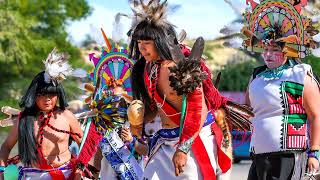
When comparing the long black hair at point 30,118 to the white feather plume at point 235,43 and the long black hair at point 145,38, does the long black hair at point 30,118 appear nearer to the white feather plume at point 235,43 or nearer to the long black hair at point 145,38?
the long black hair at point 145,38

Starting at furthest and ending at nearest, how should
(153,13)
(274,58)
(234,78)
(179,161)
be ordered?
1. (234,78)
2. (274,58)
3. (153,13)
4. (179,161)

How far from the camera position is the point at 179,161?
4.59 metres

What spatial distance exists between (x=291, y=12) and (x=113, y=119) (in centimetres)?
220

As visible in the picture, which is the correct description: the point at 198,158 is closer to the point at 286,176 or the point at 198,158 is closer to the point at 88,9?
the point at 286,176

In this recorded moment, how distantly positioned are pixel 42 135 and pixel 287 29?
219 cm

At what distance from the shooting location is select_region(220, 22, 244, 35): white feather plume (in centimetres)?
578

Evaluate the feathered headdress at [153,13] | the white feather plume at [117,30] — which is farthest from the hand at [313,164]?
the white feather plume at [117,30]

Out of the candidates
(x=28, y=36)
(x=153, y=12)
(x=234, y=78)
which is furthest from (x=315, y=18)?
(x=234, y=78)

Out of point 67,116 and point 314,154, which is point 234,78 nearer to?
point 67,116

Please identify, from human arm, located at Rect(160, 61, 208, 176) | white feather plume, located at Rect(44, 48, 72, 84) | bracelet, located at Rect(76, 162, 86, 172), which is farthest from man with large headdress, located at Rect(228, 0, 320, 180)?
white feather plume, located at Rect(44, 48, 72, 84)

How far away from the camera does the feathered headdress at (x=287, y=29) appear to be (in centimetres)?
542

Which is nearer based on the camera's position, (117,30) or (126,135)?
(126,135)

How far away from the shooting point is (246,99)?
570cm

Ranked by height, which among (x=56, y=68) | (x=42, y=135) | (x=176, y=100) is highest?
(x=56, y=68)
